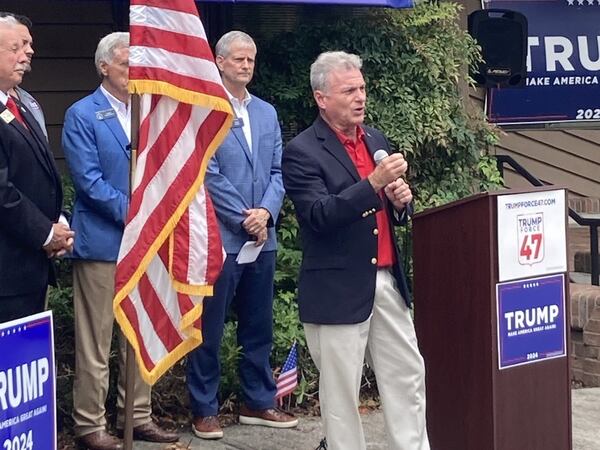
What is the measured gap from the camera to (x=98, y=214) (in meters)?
5.88

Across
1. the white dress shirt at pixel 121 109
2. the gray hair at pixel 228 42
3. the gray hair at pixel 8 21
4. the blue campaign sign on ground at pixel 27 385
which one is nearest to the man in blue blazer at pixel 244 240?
the gray hair at pixel 228 42

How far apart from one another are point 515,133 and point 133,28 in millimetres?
6817

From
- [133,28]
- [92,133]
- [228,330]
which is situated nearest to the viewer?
[133,28]

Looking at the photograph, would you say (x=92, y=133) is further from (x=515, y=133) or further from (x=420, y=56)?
(x=515, y=133)

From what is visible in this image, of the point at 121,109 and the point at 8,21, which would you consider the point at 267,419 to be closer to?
the point at 121,109

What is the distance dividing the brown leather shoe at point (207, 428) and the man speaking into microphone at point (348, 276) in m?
1.15

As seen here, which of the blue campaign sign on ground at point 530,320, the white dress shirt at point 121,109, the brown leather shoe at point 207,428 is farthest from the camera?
the brown leather shoe at point 207,428

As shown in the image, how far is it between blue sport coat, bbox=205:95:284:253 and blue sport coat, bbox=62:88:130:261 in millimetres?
522

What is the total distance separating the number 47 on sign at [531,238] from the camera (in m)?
5.36

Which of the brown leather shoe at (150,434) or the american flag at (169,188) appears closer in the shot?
the american flag at (169,188)

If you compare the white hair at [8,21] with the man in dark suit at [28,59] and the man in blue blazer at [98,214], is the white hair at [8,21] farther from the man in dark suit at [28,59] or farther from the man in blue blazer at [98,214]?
the man in blue blazer at [98,214]

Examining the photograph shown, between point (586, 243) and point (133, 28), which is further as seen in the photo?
point (586, 243)

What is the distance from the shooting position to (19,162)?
17.0ft

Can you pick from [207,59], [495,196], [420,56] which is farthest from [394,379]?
[420,56]
